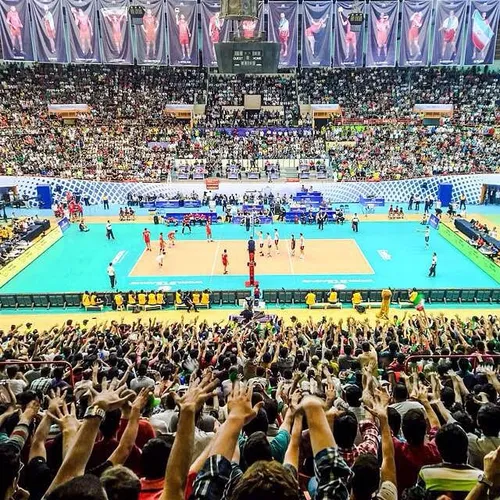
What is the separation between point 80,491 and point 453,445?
2.73m

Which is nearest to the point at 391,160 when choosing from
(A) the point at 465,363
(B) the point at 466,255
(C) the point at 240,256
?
(B) the point at 466,255

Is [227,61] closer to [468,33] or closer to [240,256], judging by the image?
[240,256]

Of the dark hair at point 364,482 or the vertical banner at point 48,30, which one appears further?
the vertical banner at point 48,30

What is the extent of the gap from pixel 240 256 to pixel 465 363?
21.3 meters

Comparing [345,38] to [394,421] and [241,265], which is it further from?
[394,421]

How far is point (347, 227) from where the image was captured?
123 feet

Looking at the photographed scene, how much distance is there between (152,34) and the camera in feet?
160

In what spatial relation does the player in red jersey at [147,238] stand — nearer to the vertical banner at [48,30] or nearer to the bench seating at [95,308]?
the bench seating at [95,308]

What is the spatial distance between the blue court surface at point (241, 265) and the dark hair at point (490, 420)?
66.8 feet

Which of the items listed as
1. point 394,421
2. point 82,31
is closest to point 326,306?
point 394,421

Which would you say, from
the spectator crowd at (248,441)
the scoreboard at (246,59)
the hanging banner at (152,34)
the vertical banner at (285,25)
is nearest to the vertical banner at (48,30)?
the hanging banner at (152,34)

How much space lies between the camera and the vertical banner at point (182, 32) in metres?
48.4

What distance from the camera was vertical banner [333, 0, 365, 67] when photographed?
48812mm

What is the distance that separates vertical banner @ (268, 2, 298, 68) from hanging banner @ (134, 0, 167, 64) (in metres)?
9.64
